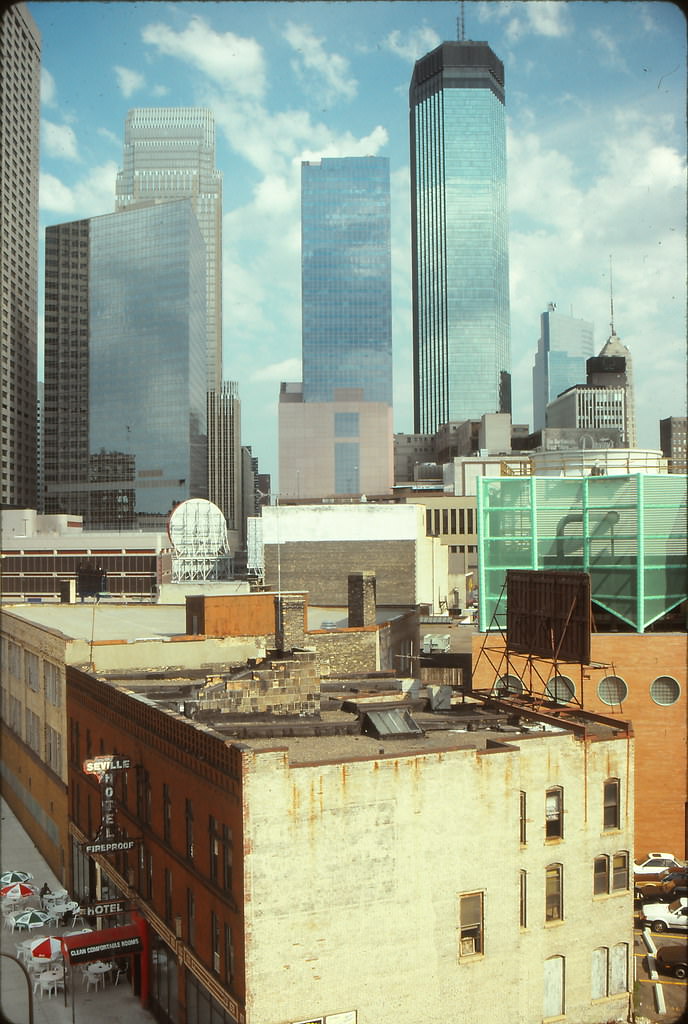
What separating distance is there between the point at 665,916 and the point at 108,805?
17.3 meters

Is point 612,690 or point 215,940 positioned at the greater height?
point 612,690

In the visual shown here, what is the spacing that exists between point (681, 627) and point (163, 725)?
23.2 meters

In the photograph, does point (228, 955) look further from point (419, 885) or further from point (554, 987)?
point (554, 987)

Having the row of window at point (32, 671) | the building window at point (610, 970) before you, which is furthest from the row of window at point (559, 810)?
the row of window at point (32, 671)

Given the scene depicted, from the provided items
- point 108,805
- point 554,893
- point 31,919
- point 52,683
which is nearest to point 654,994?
point 554,893

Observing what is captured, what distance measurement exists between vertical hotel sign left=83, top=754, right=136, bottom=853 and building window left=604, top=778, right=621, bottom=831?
12.7 m

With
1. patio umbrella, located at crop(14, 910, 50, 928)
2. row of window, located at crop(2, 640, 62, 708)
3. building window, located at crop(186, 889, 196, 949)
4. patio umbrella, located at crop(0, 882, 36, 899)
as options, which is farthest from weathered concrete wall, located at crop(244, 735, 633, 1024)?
row of window, located at crop(2, 640, 62, 708)

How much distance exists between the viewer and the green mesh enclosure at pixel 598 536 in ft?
123

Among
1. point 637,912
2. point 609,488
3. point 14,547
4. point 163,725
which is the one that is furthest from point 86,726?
point 14,547

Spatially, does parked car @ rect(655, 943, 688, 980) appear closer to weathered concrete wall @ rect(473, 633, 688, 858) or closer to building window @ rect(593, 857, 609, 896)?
building window @ rect(593, 857, 609, 896)

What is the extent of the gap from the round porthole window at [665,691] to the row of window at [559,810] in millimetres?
13100

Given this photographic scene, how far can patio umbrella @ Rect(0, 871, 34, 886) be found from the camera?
1401 inches

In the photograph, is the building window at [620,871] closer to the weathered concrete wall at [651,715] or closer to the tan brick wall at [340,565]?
the weathered concrete wall at [651,715]

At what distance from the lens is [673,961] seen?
25.9 metres
